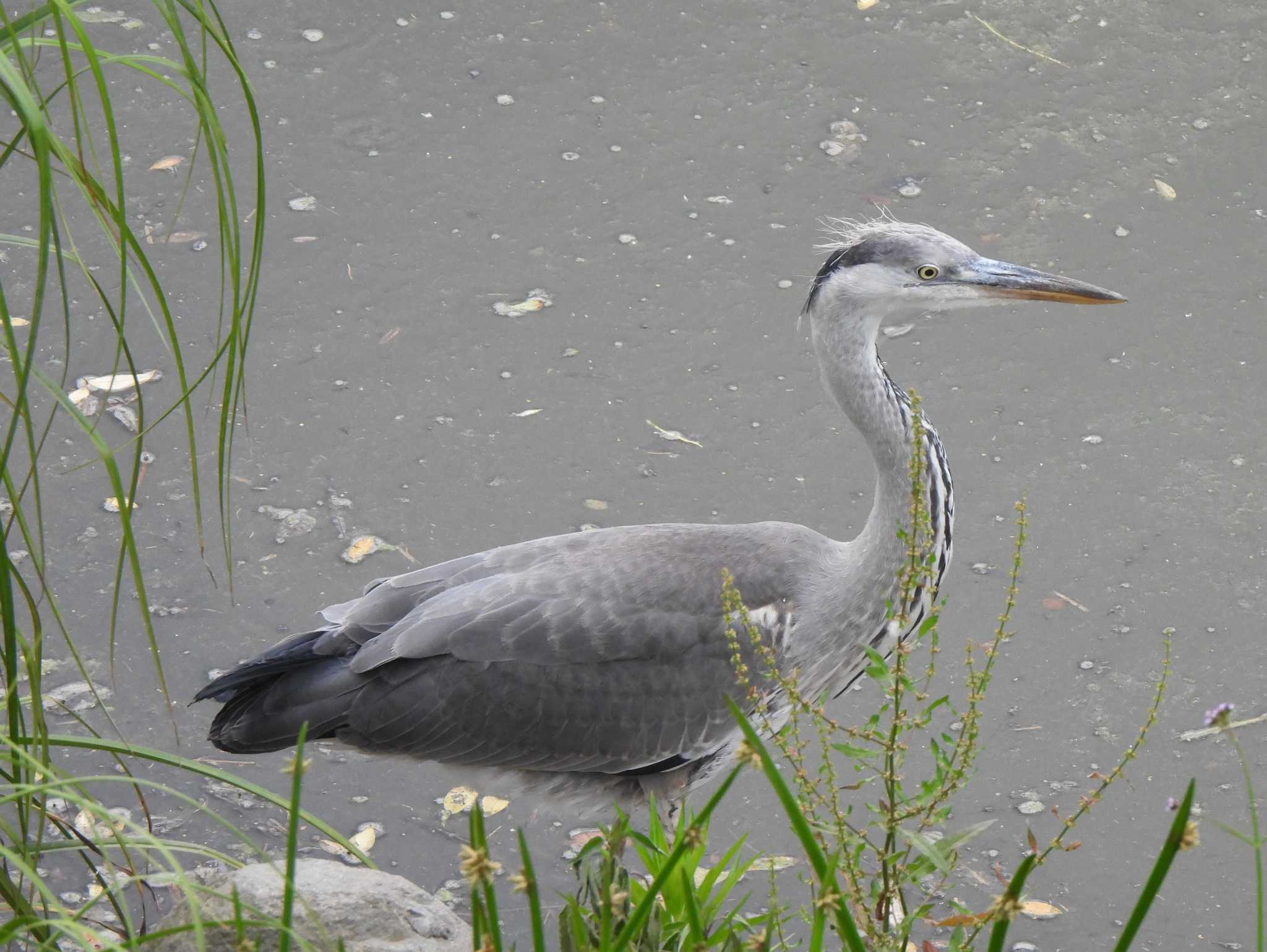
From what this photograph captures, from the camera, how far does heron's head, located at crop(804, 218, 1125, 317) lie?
10.5ft

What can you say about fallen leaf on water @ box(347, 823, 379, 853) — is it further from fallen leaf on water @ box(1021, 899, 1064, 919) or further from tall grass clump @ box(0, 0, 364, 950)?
fallen leaf on water @ box(1021, 899, 1064, 919)

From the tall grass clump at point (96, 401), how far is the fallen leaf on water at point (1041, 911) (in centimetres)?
178

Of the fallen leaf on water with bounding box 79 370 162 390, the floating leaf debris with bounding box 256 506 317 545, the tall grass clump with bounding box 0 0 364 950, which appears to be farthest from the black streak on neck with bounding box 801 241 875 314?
the fallen leaf on water with bounding box 79 370 162 390

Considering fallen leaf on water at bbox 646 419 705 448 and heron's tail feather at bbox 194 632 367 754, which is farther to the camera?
fallen leaf on water at bbox 646 419 705 448

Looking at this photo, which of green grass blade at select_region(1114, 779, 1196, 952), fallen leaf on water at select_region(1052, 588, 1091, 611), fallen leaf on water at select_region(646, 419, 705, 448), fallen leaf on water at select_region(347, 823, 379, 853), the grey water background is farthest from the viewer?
fallen leaf on water at select_region(646, 419, 705, 448)

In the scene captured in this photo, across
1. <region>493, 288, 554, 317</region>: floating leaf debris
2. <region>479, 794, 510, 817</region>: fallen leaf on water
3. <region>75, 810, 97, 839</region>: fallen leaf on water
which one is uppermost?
<region>493, 288, 554, 317</region>: floating leaf debris

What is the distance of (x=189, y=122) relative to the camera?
6023mm

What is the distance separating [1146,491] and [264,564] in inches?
112

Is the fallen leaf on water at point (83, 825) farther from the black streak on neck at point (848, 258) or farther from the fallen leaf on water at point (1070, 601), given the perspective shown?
the fallen leaf on water at point (1070, 601)

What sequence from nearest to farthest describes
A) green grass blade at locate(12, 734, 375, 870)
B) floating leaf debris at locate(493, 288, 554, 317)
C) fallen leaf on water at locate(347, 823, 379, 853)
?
green grass blade at locate(12, 734, 375, 870) → fallen leaf on water at locate(347, 823, 379, 853) → floating leaf debris at locate(493, 288, 554, 317)

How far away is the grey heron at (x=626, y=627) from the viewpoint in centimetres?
314

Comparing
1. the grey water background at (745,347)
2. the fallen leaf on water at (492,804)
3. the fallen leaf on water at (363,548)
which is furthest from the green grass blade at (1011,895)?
the fallen leaf on water at (363,548)

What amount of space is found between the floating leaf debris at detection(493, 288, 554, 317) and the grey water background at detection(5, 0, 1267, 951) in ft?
0.12

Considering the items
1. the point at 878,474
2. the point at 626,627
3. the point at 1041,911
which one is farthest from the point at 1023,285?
the point at 1041,911
